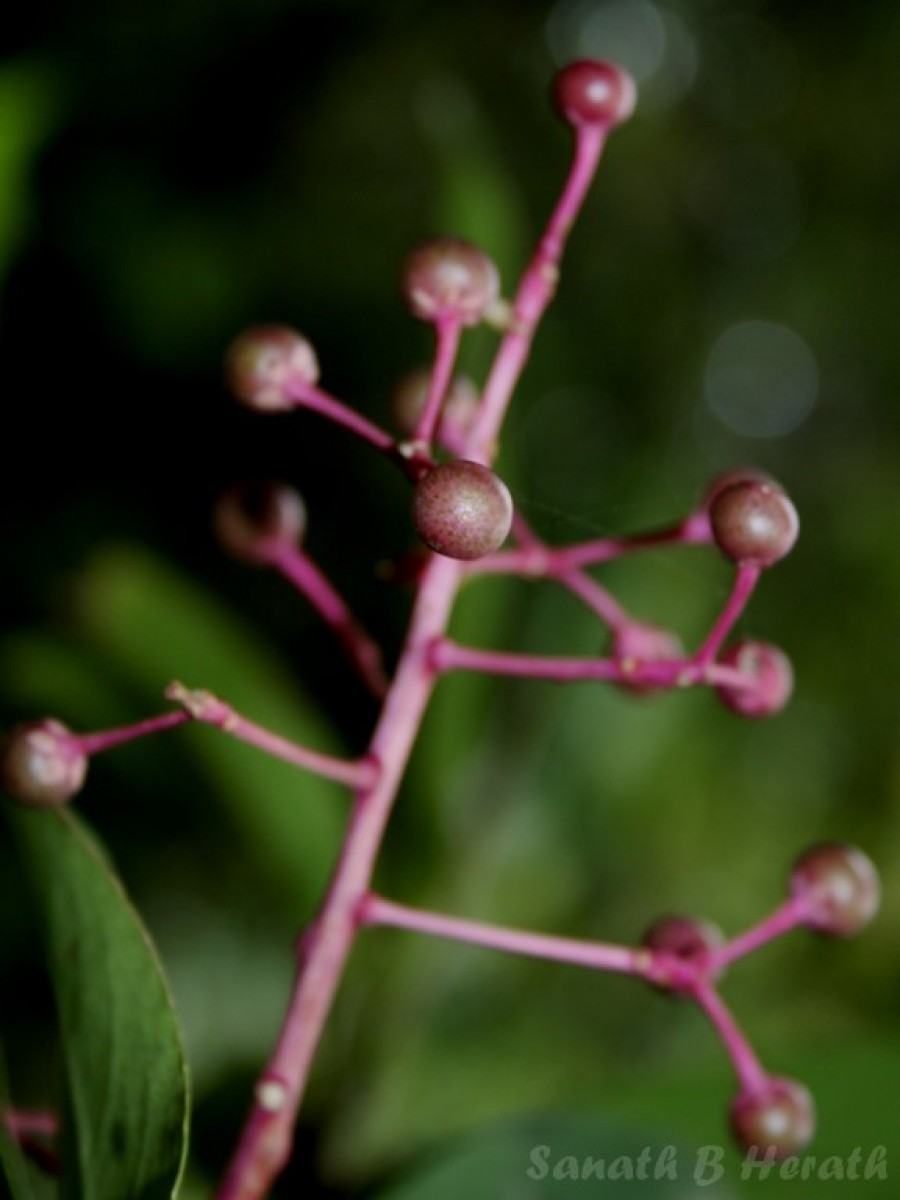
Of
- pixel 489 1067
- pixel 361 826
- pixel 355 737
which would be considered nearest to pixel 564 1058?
pixel 489 1067

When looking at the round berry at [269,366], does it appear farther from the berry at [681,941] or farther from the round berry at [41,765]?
the berry at [681,941]

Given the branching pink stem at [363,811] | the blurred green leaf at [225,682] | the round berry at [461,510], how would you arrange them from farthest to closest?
the blurred green leaf at [225,682] < the branching pink stem at [363,811] < the round berry at [461,510]

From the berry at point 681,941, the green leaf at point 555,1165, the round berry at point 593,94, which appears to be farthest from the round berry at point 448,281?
the green leaf at point 555,1165

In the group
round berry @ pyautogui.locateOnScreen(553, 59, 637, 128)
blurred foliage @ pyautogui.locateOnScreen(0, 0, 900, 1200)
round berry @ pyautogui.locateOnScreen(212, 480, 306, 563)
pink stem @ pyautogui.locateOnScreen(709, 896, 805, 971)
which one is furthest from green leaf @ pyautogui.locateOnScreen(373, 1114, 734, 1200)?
round berry @ pyautogui.locateOnScreen(553, 59, 637, 128)

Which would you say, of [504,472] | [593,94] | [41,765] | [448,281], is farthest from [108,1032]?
[504,472]

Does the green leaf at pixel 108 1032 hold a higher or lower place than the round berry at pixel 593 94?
lower

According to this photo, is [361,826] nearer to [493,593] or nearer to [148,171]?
[493,593]
